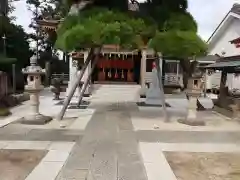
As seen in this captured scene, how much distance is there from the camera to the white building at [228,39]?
66.6ft

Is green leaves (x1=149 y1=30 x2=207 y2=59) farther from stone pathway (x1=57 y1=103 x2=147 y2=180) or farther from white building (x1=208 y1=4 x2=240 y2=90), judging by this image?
white building (x1=208 y1=4 x2=240 y2=90)

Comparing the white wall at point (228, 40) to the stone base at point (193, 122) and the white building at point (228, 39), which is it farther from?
the stone base at point (193, 122)

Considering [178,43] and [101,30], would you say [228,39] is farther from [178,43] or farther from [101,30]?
[101,30]

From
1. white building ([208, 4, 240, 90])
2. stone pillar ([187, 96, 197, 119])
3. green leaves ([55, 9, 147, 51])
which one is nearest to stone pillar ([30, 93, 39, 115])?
Answer: green leaves ([55, 9, 147, 51])

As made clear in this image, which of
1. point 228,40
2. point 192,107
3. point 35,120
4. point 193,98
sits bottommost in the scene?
point 35,120

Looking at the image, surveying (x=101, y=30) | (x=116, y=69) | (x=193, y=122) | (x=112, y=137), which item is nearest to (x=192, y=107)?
(x=193, y=122)

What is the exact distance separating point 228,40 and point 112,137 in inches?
697

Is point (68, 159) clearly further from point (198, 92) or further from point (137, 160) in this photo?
point (198, 92)

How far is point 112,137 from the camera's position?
290 inches

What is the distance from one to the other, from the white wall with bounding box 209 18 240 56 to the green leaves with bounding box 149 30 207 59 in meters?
11.2

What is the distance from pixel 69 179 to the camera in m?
4.54

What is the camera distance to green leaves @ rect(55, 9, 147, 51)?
841cm

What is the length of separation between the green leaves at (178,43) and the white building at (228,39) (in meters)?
10.4

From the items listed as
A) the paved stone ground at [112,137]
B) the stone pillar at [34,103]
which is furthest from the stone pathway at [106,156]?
the stone pillar at [34,103]
